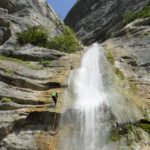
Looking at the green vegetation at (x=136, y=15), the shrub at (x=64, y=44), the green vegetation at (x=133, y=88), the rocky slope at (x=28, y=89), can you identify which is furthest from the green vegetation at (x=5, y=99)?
the green vegetation at (x=136, y=15)

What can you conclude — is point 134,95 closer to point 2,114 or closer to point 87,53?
point 2,114

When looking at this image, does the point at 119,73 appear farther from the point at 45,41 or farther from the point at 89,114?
the point at 45,41

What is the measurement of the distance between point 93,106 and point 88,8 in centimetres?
3499

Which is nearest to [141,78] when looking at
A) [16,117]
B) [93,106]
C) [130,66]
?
[130,66]

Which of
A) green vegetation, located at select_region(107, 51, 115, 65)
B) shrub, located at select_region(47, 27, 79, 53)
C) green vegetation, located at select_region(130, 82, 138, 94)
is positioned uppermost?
shrub, located at select_region(47, 27, 79, 53)

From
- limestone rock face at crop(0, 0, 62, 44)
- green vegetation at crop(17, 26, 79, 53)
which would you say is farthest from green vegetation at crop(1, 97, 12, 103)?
limestone rock face at crop(0, 0, 62, 44)

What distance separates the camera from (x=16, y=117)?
19.9 meters

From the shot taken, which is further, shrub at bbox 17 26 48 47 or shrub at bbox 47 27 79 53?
shrub at bbox 47 27 79 53

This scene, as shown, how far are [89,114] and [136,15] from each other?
67.1 feet

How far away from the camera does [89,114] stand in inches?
768

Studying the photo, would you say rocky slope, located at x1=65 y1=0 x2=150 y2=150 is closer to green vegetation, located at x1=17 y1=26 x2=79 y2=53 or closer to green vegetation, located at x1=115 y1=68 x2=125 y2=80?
green vegetation, located at x1=115 y1=68 x2=125 y2=80

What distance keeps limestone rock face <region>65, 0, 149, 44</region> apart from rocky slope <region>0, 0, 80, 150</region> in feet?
33.4

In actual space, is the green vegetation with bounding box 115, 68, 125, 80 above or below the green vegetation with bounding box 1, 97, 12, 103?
above

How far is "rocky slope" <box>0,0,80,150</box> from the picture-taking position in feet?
62.7
